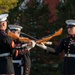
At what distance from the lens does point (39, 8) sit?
784 inches

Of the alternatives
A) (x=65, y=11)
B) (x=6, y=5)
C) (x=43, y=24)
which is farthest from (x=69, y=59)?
(x=6, y=5)

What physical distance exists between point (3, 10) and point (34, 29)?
2694 millimetres

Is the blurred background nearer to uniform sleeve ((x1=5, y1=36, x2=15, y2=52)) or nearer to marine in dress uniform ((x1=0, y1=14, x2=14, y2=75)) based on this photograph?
marine in dress uniform ((x1=0, y1=14, x2=14, y2=75))

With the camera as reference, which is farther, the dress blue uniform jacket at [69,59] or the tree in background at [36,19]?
the tree in background at [36,19]

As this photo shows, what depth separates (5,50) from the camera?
8.59 meters

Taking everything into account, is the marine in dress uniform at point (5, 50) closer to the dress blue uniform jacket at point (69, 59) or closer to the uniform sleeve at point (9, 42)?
the uniform sleeve at point (9, 42)

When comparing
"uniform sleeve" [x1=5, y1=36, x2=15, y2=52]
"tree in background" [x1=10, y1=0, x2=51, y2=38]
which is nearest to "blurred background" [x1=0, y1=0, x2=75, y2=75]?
"tree in background" [x1=10, y1=0, x2=51, y2=38]

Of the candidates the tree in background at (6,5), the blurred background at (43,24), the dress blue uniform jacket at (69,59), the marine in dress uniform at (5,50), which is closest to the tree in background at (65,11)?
the blurred background at (43,24)

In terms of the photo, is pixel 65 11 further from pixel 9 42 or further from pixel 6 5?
pixel 9 42

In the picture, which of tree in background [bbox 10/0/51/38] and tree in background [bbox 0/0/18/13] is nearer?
tree in background [bbox 10/0/51/38]

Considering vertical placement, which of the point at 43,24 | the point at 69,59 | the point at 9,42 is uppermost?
the point at 9,42

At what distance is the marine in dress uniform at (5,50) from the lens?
27.9ft

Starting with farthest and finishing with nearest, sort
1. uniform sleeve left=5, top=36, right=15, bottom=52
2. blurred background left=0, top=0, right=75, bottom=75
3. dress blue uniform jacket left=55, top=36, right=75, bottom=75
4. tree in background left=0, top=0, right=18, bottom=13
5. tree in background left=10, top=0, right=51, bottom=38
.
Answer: tree in background left=0, top=0, right=18, bottom=13
tree in background left=10, top=0, right=51, bottom=38
blurred background left=0, top=0, right=75, bottom=75
dress blue uniform jacket left=55, top=36, right=75, bottom=75
uniform sleeve left=5, top=36, right=15, bottom=52

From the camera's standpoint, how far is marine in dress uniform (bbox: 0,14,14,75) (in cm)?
852
